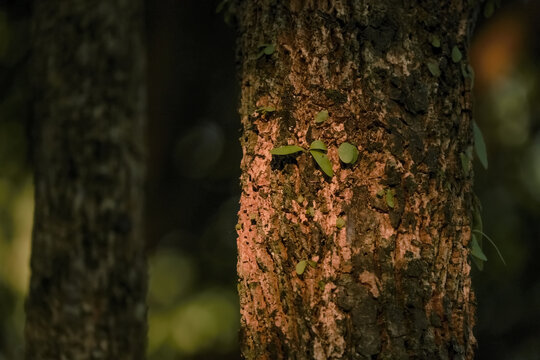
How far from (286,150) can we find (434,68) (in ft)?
1.45

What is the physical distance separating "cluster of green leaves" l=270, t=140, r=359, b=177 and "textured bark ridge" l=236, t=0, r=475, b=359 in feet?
0.06

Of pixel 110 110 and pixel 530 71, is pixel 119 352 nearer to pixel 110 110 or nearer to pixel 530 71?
pixel 110 110

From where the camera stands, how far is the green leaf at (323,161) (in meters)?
1.33

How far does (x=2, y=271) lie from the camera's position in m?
5.10

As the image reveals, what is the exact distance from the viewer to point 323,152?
1347 mm

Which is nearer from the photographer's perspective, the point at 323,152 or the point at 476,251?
the point at 323,152

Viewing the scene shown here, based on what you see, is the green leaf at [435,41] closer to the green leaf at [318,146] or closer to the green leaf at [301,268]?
the green leaf at [318,146]

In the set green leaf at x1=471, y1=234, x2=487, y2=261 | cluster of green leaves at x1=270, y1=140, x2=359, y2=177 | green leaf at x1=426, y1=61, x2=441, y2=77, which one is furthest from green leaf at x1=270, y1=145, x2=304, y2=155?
green leaf at x1=471, y1=234, x2=487, y2=261

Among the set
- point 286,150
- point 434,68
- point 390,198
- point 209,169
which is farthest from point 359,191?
point 209,169

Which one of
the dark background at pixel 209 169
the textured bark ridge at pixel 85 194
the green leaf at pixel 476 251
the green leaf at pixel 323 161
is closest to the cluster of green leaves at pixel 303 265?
the green leaf at pixel 323 161

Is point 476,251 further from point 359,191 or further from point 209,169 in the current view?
point 209,169

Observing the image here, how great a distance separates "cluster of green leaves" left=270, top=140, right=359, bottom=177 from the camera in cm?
133

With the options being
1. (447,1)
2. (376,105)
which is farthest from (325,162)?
(447,1)

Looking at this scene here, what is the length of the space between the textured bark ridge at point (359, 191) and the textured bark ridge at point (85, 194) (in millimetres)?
1368
